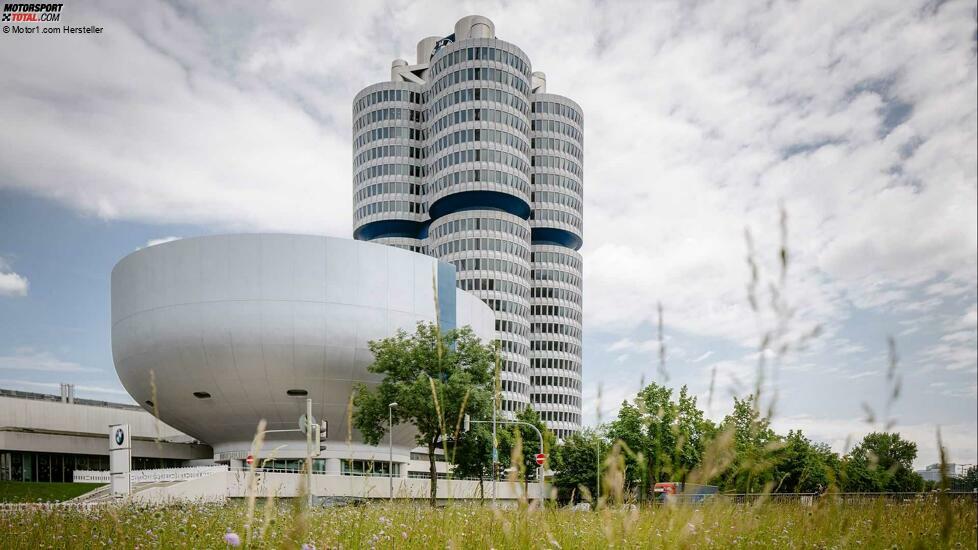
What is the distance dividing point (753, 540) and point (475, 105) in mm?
105375

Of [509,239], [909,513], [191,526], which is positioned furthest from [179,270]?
[509,239]

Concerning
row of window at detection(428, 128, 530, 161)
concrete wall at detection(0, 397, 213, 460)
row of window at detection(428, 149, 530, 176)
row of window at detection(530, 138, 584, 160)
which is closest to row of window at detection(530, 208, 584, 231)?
row of window at detection(530, 138, 584, 160)

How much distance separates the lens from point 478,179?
104438 mm

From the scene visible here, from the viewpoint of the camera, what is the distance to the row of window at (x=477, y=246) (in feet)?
343

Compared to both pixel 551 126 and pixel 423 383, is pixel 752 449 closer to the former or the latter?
pixel 423 383

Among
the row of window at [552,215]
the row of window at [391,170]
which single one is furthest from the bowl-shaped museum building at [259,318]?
the row of window at [552,215]

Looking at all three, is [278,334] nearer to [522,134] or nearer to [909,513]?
[909,513]

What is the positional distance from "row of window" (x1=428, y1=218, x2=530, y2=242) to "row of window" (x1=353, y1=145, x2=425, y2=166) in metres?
14.3

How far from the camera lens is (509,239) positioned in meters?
107

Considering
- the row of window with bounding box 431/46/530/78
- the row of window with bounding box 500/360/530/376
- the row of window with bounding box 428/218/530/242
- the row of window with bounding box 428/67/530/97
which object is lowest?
the row of window with bounding box 500/360/530/376

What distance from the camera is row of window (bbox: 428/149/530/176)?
345 ft

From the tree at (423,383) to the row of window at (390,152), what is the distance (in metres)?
76.3

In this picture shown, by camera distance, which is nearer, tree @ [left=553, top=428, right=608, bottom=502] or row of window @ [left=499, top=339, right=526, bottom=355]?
tree @ [left=553, top=428, right=608, bottom=502]

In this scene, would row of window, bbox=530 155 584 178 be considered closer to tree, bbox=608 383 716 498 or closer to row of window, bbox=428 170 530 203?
row of window, bbox=428 170 530 203
